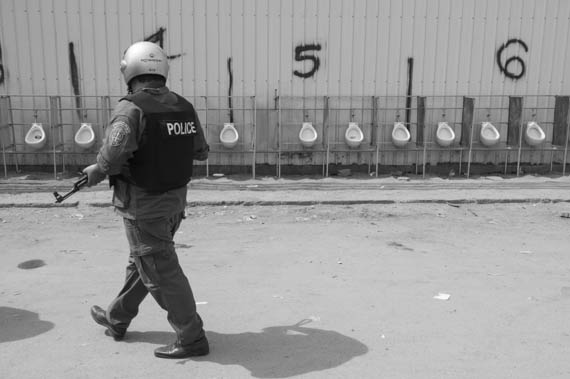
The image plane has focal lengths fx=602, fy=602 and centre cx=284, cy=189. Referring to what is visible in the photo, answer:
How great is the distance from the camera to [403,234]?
7.50 meters

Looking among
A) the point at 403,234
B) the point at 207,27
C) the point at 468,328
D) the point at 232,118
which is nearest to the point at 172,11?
the point at 207,27

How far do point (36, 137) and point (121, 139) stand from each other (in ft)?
23.9

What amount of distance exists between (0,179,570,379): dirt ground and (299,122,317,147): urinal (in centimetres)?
208

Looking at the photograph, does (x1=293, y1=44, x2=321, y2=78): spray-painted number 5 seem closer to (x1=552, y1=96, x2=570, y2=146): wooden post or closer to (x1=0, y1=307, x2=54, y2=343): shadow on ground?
(x1=552, y1=96, x2=570, y2=146): wooden post

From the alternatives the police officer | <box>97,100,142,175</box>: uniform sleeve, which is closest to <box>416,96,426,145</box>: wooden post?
the police officer

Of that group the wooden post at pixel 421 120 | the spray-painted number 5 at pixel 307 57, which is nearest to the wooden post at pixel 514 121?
the wooden post at pixel 421 120

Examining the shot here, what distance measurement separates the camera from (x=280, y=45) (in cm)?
1049

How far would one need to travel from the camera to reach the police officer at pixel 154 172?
150 inches

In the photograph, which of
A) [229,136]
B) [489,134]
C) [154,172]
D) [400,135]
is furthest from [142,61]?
[489,134]

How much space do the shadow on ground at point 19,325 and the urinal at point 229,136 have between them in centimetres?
570

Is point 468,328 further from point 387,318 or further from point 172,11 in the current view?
point 172,11

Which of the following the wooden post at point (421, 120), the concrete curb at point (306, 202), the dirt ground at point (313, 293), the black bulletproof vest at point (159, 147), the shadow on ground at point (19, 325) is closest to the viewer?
the black bulletproof vest at point (159, 147)

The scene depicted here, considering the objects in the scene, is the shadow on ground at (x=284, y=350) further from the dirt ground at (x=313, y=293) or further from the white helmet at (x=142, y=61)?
the white helmet at (x=142, y=61)

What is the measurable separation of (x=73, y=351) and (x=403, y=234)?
14.6 feet
